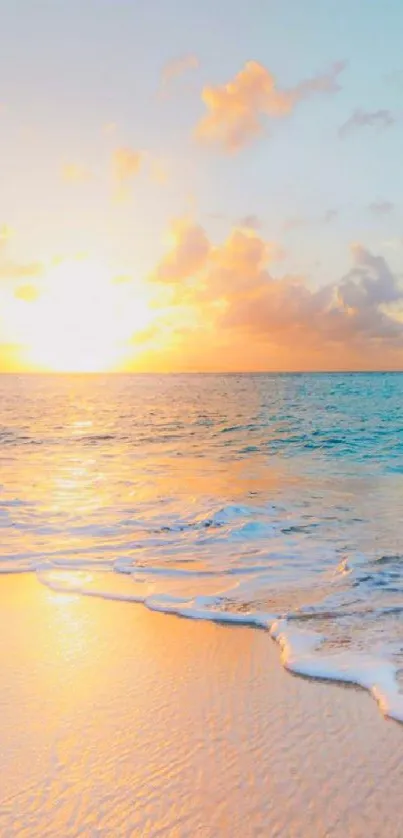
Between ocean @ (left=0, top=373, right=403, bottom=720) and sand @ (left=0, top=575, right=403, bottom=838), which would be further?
ocean @ (left=0, top=373, right=403, bottom=720)

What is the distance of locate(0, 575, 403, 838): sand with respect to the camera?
3139mm

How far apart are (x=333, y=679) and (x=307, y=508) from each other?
7.35 metres

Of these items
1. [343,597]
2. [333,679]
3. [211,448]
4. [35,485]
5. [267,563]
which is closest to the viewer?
[333,679]

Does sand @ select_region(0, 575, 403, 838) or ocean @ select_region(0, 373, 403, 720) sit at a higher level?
sand @ select_region(0, 575, 403, 838)

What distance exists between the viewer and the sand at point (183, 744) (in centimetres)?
314

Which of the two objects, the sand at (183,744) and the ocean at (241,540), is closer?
the sand at (183,744)

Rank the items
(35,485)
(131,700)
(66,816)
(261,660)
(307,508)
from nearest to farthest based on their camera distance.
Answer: (66,816) < (131,700) < (261,660) < (307,508) < (35,485)

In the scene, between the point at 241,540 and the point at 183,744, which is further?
the point at 241,540

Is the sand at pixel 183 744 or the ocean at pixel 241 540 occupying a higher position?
the sand at pixel 183 744

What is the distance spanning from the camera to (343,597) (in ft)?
21.7

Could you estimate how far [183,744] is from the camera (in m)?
3.79

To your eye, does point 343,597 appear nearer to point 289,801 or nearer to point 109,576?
point 109,576

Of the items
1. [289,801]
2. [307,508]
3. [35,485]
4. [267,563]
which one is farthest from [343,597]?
[35,485]

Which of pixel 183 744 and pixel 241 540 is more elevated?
pixel 183 744
